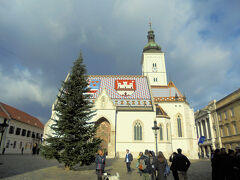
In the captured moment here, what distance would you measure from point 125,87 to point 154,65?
745 inches

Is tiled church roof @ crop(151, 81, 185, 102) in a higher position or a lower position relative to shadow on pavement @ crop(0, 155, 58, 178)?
higher

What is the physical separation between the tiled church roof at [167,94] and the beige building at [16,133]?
30.6m

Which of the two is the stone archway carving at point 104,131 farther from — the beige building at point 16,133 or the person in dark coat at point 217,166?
the person in dark coat at point 217,166

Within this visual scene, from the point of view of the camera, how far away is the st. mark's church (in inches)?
1166

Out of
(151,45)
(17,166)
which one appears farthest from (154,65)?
(17,166)

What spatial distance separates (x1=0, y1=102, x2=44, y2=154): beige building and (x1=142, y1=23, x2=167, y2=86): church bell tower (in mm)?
36001

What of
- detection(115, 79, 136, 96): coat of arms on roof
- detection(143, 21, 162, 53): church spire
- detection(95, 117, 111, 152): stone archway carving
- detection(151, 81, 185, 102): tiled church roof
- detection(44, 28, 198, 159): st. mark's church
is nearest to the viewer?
detection(44, 28, 198, 159): st. mark's church

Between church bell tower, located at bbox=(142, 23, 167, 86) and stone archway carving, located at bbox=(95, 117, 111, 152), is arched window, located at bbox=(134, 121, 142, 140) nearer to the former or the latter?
stone archway carving, located at bbox=(95, 117, 111, 152)

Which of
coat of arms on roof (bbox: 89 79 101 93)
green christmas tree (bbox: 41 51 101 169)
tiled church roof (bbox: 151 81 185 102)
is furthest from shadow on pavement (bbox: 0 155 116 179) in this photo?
tiled church roof (bbox: 151 81 185 102)

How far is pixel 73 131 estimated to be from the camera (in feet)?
45.5

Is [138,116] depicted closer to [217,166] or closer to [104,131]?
[104,131]

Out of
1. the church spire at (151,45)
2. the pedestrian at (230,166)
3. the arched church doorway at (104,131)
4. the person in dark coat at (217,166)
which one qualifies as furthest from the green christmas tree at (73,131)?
the church spire at (151,45)

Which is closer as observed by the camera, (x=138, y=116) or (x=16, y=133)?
(x=138, y=116)

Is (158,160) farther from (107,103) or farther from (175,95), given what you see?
(175,95)
